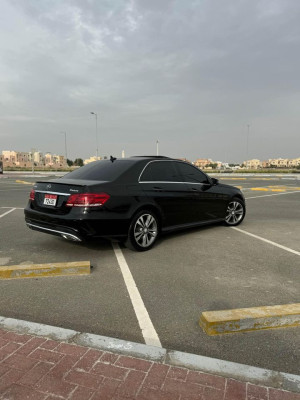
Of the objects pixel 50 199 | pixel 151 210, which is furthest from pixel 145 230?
pixel 50 199

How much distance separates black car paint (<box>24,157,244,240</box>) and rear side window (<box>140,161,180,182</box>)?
0.22 feet

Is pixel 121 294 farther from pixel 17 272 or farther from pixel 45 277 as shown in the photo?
pixel 17 272

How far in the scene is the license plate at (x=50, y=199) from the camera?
480cm

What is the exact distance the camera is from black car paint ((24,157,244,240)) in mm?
4586

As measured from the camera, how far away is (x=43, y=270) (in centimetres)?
413

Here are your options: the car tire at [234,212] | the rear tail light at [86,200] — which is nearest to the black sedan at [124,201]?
the rear tail light at [86,200]

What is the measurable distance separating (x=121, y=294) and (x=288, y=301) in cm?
181

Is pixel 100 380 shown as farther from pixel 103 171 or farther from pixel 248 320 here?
pixel 103 171

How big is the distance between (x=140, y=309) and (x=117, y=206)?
1861mm

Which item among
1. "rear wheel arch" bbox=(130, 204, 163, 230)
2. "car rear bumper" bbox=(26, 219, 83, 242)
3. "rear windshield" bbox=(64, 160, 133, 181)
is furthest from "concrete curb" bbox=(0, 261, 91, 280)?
"rear windshield" bbox=(64, 160, 133, 181)

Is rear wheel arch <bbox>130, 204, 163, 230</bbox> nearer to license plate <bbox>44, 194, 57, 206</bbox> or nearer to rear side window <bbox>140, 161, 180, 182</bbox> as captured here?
rear side window <bbox>140, 161, 180, 182</bbox>

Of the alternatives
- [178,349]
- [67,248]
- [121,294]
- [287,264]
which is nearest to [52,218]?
[67,248]

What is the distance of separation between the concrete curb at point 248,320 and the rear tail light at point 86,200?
2292 millimetres

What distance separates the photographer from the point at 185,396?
203 cm
